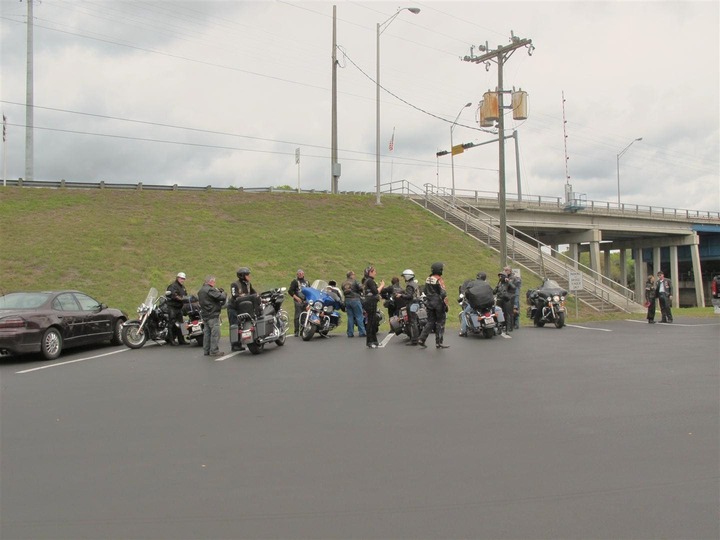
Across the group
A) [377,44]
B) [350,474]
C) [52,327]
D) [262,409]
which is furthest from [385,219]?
[350,474]

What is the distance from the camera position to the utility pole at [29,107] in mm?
36062

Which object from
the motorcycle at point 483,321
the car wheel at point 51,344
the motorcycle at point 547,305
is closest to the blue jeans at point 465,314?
the motorcycle at point 483,321

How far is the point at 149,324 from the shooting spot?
14391mm

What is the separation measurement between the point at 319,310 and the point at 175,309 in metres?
3.41

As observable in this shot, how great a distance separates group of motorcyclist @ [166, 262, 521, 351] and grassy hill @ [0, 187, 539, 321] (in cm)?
647

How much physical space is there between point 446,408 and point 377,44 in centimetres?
3163

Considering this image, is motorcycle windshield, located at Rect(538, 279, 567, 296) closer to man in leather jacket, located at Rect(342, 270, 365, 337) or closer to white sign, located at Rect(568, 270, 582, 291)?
white sign, located at Rect(568, 270, 582, 291)

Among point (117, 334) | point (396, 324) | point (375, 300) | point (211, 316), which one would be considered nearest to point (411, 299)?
point (375, 300)

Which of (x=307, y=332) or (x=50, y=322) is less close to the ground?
(x=50, y=322)

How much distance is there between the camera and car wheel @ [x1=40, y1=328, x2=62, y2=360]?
1227 cm

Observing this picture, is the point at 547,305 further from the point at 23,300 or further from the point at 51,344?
the point at 23,300

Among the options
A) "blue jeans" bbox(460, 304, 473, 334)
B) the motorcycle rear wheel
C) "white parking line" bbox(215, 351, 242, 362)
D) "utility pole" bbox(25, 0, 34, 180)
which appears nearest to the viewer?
"white parking line" bbox(215, 351, 242, 362)

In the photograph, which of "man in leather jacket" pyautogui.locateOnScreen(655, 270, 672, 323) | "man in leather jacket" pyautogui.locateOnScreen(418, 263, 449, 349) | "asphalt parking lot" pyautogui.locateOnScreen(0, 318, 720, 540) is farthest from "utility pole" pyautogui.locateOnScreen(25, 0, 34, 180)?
"man in leather jacket" pyautogui.locateOnScreen(655, 270, 672, 323)

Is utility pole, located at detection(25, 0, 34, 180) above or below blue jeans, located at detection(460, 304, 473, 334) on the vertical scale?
above
